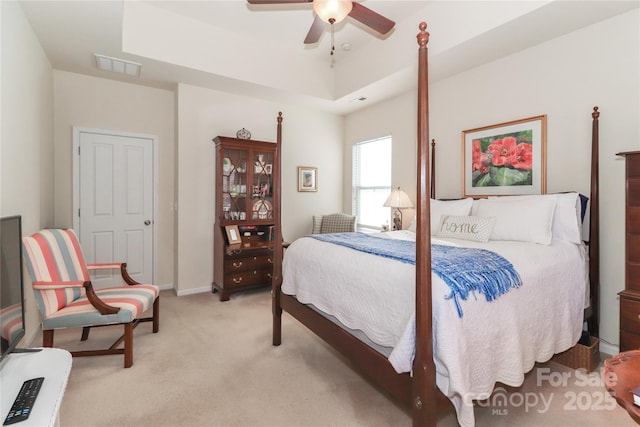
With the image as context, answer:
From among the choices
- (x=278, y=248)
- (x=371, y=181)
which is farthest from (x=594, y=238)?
(x=371, y=181)

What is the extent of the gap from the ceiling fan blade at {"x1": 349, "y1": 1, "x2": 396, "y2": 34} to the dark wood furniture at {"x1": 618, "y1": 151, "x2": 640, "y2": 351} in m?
1.78

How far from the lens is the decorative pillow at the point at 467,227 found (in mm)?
2564

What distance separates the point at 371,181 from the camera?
4953mm

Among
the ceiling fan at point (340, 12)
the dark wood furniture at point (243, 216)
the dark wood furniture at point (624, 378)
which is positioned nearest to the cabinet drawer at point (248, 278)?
the dark wood furniture at point (243, 216)

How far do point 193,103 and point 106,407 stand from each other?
3321 millimetres

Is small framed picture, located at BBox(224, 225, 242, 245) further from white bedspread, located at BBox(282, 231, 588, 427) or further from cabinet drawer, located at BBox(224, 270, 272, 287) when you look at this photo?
white bedspread, located at BBox(282, 231, 588, 427)

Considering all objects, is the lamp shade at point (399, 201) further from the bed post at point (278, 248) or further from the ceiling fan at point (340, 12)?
the ceiling fan at point (340, 12)

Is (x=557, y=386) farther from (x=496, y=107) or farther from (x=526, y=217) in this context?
(x=496, y=107)

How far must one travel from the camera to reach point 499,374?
1.57m

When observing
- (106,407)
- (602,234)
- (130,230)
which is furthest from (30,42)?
(602,234)

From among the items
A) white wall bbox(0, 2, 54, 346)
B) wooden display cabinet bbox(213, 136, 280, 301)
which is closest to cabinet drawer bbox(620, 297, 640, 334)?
wooden display cabinet bbox(213, 136, 280, 301)

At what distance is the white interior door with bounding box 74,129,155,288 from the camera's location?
377 cm

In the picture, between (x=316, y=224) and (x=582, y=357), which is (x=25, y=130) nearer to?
(x=316, y=224)

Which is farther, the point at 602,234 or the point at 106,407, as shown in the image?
the point at 602,234
